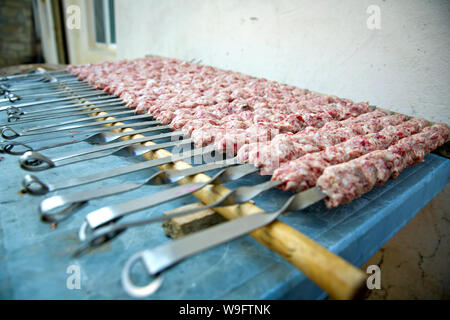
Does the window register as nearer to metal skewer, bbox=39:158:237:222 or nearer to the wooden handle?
metal skewer, bbox=39:158:237:222

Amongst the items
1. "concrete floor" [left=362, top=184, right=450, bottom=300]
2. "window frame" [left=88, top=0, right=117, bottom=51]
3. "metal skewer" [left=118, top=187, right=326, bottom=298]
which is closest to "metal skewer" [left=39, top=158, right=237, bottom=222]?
"metal skewer" [left=118, top=187, right=326, bottom=298]

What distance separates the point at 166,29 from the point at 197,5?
157cm

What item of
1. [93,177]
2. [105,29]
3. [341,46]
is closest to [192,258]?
[93,177]

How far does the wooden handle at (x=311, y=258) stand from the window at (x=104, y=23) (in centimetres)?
1216

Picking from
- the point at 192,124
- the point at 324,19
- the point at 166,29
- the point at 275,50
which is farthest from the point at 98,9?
the point at 192,124

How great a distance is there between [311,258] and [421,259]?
2975 mm

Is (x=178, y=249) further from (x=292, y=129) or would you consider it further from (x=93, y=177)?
(x=292, y=129)

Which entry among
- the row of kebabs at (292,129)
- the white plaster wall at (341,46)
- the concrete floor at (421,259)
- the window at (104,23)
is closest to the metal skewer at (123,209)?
the row of kebabs at (292,129)

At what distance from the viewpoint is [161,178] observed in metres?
1.40

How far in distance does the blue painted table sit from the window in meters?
11.3

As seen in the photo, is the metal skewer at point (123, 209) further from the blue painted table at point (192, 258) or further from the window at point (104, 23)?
the window at point (104, 23)

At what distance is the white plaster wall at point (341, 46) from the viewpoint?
2.76 m
